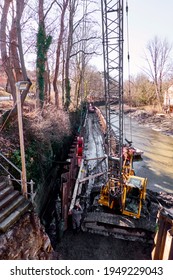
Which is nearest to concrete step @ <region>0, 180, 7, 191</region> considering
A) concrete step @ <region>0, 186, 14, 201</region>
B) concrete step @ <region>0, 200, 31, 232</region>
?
concrete step @ <region>0, 186, 14, 201</region>

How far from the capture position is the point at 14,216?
5477mm

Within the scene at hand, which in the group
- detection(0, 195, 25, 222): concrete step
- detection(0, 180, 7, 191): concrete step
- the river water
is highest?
detection(0, 180, 7, 191): concrete step

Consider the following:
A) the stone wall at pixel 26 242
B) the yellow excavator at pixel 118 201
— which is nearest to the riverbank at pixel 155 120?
the yellow excavator at pixel 118 201

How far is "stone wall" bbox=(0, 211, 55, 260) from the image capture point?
4.92 meters

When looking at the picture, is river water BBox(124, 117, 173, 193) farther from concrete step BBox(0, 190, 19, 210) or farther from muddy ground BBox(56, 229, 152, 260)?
concrete step BBox(0, 190, 19, 210)

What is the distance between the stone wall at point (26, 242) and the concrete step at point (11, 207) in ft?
1.13

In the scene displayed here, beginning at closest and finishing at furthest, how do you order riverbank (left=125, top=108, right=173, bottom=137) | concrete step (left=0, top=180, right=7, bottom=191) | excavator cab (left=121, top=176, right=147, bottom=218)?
1. concrete step (left=0, top=180, right=7, bottom=191)
2. excavator cab (left=121, top=176, right=147, bottom=218)
3. riverbank (left=125, top=108, right=173, bottom=137)

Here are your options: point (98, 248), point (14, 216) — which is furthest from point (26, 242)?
point (98, 248)

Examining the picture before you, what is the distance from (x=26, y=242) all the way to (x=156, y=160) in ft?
49.4

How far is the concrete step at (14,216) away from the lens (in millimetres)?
5060

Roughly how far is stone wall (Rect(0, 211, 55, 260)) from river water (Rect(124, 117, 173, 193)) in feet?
28.0

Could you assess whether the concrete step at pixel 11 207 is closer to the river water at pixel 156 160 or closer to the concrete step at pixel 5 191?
the concrete step at pixel 5 191

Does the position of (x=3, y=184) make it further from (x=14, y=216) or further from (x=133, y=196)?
(x=133, y=196)
